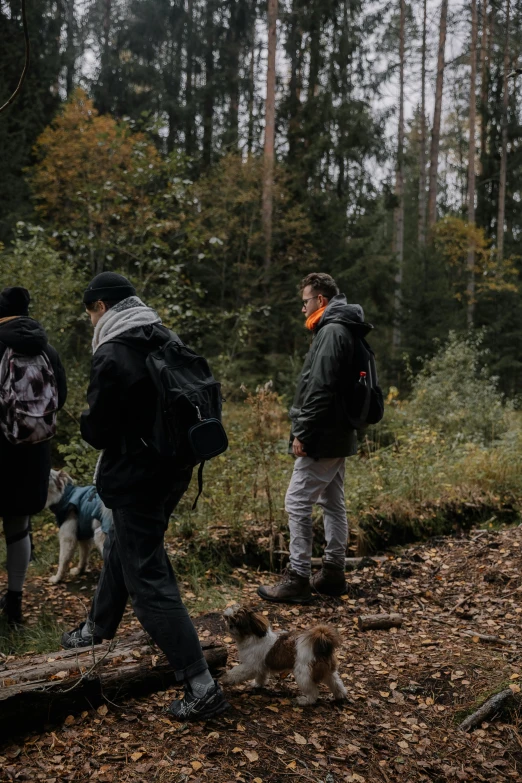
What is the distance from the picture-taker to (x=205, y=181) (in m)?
17.6

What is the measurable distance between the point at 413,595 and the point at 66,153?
15.9 metres

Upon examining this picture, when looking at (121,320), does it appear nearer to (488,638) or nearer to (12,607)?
(12,607)

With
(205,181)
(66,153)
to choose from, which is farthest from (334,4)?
(66,153)

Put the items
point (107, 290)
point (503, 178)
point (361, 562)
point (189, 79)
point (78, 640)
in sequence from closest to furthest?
point (107, 290), point (78, 640), point (361, 562), point (189, 79), point (503, 178)

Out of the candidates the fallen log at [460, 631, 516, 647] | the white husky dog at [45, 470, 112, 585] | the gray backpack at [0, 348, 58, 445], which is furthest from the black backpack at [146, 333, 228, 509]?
the white husky dog at [45, 470, 112, 585]

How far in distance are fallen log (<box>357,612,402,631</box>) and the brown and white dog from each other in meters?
1.21

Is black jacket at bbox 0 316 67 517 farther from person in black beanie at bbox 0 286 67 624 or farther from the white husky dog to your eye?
the white husky dog

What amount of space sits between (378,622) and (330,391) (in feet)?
5.56

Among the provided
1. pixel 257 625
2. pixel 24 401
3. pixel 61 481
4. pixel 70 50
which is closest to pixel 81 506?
pixel 61 481

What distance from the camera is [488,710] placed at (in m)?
3.37

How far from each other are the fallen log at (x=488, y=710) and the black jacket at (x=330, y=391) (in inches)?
70.5

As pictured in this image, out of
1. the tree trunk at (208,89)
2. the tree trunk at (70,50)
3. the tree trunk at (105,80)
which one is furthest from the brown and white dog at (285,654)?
the tree trunk at (105,80)

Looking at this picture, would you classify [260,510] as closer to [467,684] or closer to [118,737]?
[467,684]

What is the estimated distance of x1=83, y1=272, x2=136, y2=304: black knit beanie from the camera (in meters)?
3.15
